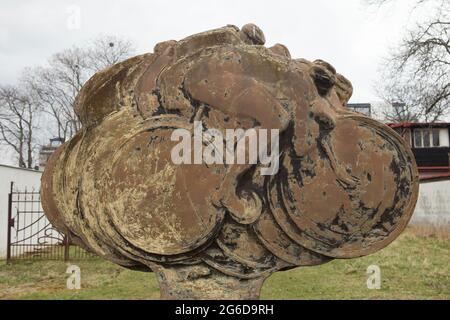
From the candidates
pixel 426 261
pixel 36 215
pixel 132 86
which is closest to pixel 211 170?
pixel 132 86

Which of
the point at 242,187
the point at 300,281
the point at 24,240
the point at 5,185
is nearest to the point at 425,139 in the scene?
the point at 300,281

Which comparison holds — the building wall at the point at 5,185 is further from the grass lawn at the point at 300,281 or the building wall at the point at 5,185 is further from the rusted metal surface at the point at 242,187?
the rusted metal surface at the point at 242,187

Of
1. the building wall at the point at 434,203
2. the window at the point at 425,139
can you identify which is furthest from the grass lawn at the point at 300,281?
the window at the point at 425,139

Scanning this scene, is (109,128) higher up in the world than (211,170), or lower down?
higher up

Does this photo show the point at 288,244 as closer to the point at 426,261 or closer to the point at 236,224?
the point at 236,224

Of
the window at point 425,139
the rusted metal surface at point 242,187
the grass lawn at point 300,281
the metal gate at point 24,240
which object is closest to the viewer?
the rusted metal surface at point 242,187

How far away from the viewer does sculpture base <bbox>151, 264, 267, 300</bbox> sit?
2252 millimetres

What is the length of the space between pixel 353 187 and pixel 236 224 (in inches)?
23.5

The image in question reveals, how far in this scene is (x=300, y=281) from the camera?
7.09 meters

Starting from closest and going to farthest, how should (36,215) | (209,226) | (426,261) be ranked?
(209,226) < (426,261) < (36,215)

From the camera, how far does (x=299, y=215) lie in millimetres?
2242

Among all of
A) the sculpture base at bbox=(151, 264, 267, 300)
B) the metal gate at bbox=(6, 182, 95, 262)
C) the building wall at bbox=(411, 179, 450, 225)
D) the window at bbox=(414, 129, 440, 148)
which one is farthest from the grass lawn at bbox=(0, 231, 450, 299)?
the window at bbox=(414, 129, 440, 148)

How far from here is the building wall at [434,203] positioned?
12.9 metres

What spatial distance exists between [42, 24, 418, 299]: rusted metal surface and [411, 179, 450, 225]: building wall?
38.9ft
